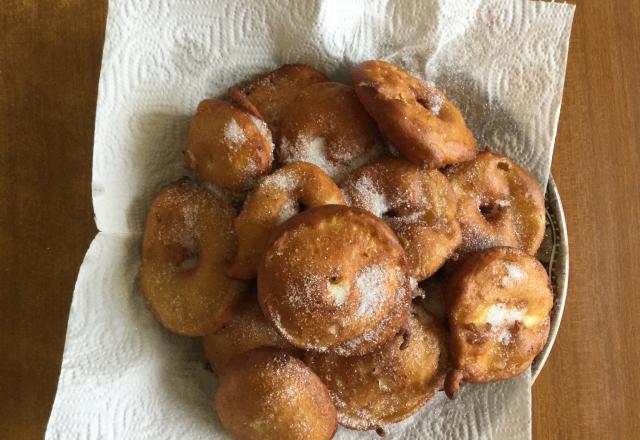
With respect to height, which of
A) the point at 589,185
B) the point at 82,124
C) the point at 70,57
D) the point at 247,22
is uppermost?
the point at 247,22

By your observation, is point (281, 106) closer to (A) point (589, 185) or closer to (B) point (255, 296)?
(B) point (255, 296)

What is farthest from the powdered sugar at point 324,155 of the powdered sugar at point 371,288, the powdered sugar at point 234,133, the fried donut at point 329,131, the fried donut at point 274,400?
the fried donut at point 274,400

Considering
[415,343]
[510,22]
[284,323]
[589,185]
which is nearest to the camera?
[284,323]

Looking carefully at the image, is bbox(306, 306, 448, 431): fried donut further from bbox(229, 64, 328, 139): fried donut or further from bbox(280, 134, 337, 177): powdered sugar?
bbox(229, 64, 328, 139): fried donut

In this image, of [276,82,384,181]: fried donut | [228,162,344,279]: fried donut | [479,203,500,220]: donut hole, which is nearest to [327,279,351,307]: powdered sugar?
[228,162,344,279]: fried donut

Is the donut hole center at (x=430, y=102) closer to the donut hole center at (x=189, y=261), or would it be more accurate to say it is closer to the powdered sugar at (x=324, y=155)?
the powdered sugar at (x=324, y=155)

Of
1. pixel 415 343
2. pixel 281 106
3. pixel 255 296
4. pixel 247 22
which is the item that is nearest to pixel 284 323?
pixel 255 296

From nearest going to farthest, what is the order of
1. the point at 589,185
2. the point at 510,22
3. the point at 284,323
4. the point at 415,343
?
the point at 284,323
the point at 415,343
the point at 510,22
the point at 589,185
